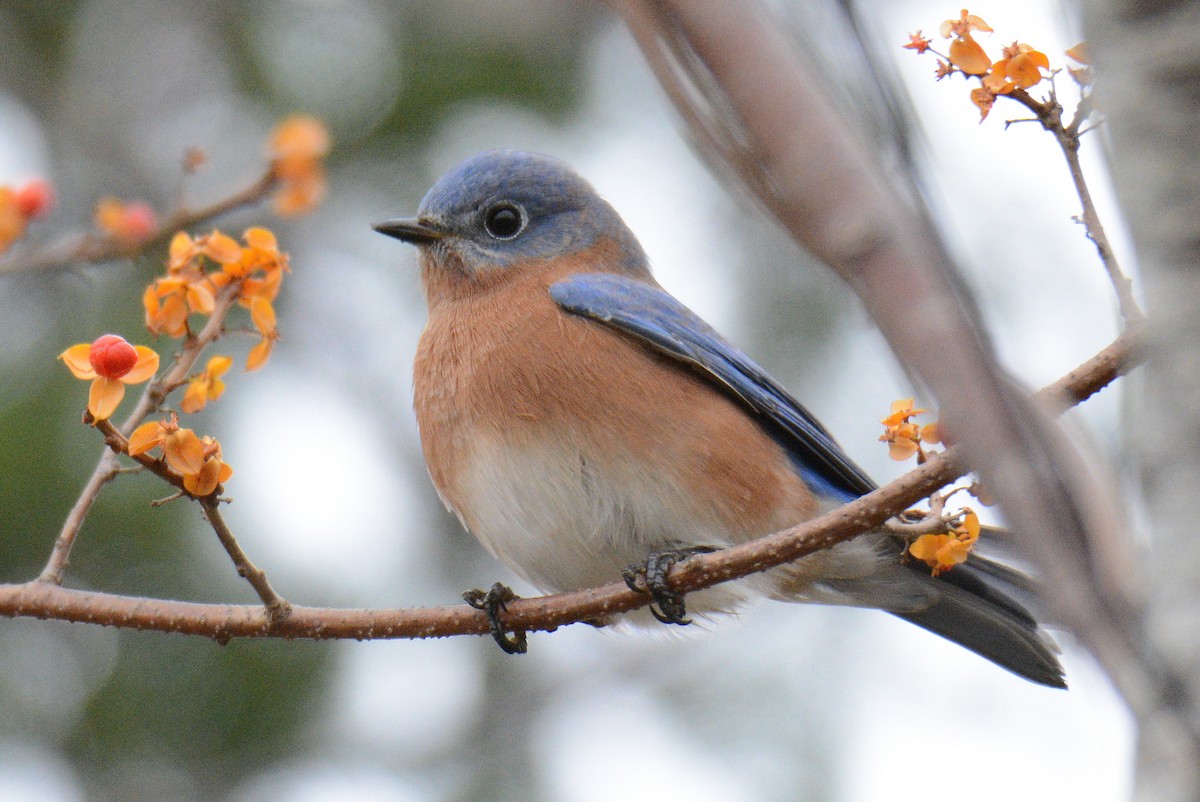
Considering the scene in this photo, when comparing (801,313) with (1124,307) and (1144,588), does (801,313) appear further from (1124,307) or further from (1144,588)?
(1144,588)

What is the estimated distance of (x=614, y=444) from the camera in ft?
12.4

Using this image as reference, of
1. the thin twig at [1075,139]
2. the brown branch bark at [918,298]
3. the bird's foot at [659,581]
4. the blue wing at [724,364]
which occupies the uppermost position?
the blue wing at [724,364]

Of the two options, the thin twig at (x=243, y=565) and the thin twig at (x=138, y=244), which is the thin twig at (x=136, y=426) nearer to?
the thin twig at (x=243, y=565)

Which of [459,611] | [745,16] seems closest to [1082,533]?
[745,16]

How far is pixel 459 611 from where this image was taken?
2.87m

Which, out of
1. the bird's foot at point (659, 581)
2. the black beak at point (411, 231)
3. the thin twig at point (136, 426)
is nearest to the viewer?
the thin twig at point (136, 426)

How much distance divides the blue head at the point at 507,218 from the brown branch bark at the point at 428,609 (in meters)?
1.88

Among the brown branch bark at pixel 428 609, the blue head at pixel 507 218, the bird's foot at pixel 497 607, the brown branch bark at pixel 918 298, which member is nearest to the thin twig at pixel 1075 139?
the brown branch bark at pixel 428 609

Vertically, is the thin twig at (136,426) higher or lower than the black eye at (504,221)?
lower

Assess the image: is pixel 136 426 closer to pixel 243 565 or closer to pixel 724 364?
pixel 243 565

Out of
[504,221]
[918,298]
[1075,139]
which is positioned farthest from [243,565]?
[504,221]

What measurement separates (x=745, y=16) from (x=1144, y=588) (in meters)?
0.47

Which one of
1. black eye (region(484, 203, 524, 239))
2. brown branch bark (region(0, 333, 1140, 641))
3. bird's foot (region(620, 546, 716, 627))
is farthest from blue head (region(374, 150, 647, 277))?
brown branch bark (region(0, 333, 1140, 641))

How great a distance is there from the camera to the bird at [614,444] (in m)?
3.79
